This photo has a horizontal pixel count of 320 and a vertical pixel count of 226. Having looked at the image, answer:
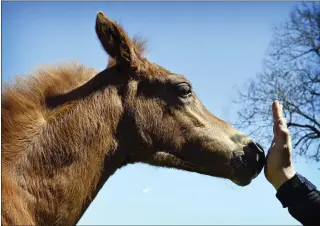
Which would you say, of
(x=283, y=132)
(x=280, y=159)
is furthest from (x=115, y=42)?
(x=280, y=159)

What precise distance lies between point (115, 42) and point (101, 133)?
1.13 m

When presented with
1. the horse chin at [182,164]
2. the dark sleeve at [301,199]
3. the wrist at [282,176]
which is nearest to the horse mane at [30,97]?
the horse chin at [182,164]

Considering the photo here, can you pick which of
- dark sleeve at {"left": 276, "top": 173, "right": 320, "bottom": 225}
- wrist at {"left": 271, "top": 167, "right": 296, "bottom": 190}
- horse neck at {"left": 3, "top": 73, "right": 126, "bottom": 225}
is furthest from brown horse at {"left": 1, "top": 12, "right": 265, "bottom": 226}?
dark sleeve at {"left": 276, "top": 173, "right": 320, "bottom": 225}

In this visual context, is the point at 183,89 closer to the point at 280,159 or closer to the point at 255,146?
the point at 255,146

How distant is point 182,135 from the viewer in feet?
16.0

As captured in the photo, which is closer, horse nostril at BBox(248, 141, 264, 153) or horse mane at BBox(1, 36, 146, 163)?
horse mane at BBox(1, 36, 146, 163)

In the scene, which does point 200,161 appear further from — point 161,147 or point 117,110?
point 117,110

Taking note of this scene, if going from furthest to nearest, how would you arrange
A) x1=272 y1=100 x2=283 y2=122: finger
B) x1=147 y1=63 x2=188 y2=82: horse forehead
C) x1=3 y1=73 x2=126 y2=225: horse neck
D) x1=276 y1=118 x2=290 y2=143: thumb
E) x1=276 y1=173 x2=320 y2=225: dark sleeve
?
x1=147 y1=63 x2=188 y2=82: horse forehead < x1=3 y1=73 x2=126 y2=225: horse neck < x1=272 y1=100 x2=283 y2=122: finger < x1=276 y1=118 x2=290 y2=143: thumb < x1=276 y1=173 x2=320 y2=225: dark sleeve

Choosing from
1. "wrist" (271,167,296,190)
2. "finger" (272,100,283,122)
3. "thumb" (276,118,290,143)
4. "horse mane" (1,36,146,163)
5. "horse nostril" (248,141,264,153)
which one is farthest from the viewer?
"horse nostril" (248,141,264,153)

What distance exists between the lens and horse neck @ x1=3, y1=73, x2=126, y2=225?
4105mm

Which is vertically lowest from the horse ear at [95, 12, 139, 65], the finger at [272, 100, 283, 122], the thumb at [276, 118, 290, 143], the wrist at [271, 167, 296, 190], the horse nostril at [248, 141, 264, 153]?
the wrist at [271, 167, 296, 190]

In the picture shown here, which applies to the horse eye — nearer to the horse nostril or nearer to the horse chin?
the horse chin

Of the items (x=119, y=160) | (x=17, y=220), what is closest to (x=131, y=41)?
(x=119, y=160)

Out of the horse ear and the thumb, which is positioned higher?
the horse ear
